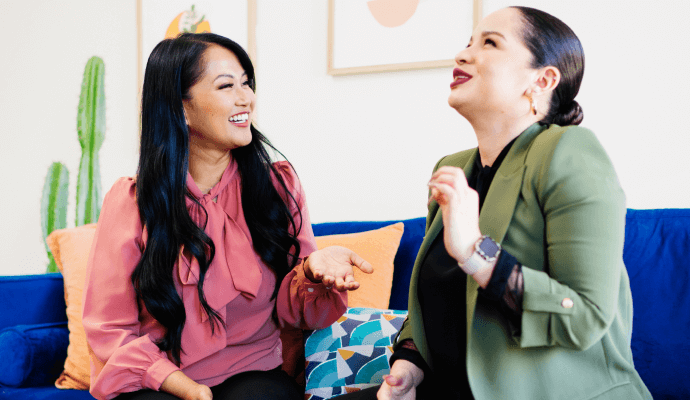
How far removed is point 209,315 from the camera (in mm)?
1234

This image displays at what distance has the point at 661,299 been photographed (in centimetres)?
132

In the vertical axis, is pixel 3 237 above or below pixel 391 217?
below

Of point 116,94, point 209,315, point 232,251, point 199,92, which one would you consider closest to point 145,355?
point 209,315

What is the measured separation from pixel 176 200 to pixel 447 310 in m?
0.73

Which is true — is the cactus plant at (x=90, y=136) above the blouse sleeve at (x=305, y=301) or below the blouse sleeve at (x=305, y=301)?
above

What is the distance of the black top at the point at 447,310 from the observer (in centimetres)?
95

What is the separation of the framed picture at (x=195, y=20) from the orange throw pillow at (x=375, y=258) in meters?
1.04

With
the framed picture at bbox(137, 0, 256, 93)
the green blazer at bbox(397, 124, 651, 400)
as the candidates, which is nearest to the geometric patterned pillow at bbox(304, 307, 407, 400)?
the green blazer at bbox(397, 124, 651, 400)

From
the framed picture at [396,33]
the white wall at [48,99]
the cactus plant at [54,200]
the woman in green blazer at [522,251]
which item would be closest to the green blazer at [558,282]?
the woman in green blazer at [522,251]

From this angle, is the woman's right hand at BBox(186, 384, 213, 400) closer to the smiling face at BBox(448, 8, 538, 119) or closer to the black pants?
the black pants

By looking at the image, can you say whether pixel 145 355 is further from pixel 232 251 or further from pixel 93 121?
pixel 93 121

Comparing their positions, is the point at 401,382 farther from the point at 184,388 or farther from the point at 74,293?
the point at 74,293

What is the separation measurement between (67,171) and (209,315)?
193 centimetres

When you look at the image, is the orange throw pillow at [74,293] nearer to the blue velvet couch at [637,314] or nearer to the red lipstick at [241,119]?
the blue velvet couch at [637,314]
